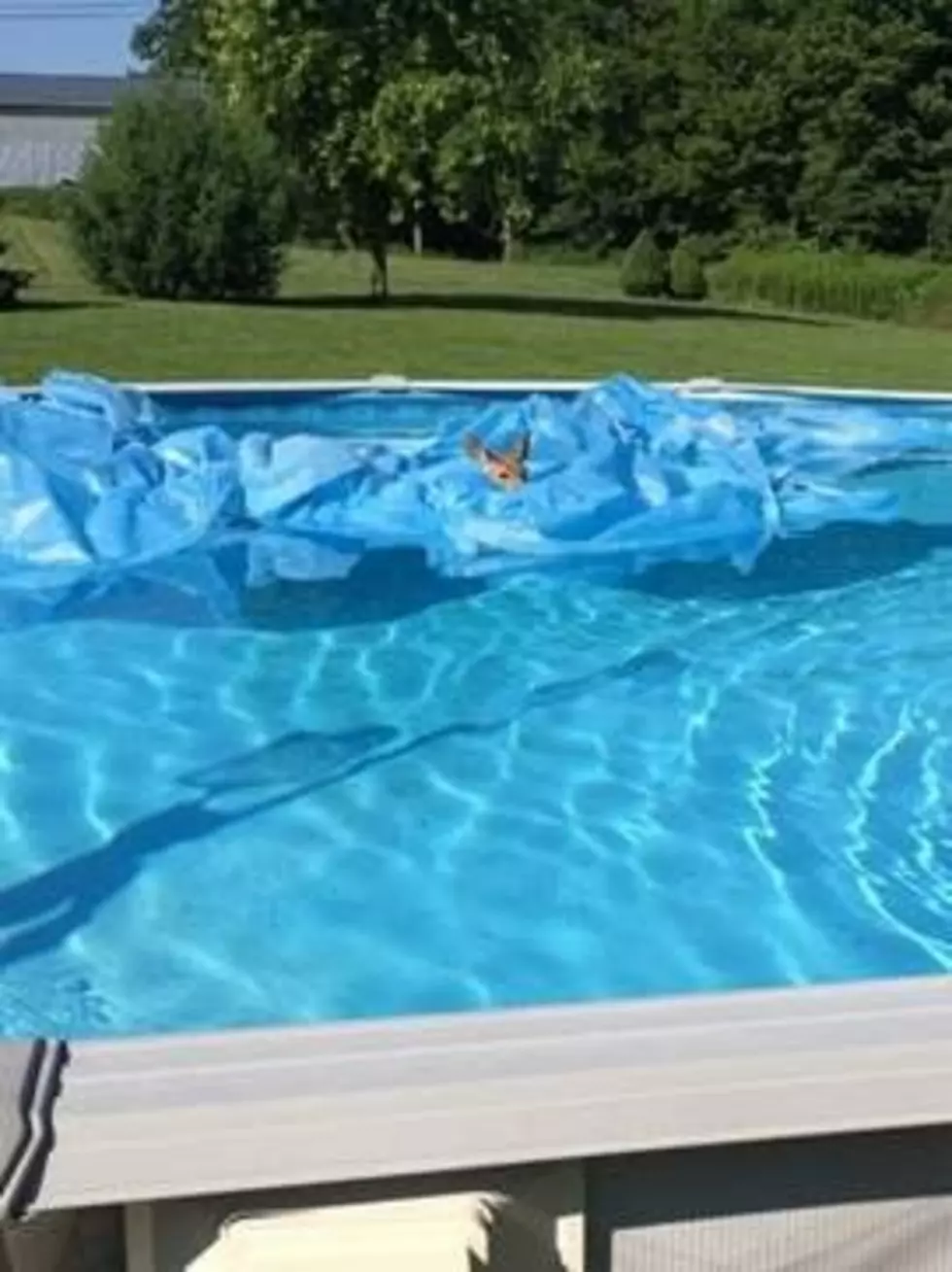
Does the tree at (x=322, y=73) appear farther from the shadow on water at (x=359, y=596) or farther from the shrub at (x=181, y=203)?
the shadow on water at (x=359, y=596)


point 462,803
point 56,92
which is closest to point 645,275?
point 462,803

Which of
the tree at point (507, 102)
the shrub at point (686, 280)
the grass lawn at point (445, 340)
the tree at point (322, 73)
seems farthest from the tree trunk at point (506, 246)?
the tree at point (322, 73)

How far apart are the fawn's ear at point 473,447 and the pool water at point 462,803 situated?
1.30 m

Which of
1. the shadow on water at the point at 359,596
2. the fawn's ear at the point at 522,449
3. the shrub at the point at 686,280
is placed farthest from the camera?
the shrub at the point at 686,280

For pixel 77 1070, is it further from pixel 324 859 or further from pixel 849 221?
pixel 849 221

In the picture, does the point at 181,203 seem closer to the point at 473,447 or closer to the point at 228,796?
the point at 473,447

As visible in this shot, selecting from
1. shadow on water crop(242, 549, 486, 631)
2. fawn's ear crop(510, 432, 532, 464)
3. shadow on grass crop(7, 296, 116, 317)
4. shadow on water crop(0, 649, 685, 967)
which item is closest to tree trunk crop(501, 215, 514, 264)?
shadow on grass crop(7, 296, 116, 317)

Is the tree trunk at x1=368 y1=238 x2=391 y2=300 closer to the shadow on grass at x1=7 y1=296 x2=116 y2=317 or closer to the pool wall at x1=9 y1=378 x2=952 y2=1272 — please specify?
the shadow on grass at x1=7 y1=296 x2=116 y2=317

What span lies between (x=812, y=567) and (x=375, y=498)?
2.19 m

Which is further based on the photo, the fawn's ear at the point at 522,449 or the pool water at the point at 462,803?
the fawn's ear at the point at 522,449

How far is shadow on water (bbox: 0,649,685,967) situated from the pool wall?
3773mm

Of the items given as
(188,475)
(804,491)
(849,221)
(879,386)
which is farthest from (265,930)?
(849,221)

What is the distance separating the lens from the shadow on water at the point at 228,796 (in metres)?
5.46

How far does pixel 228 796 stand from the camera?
21.4 feet
